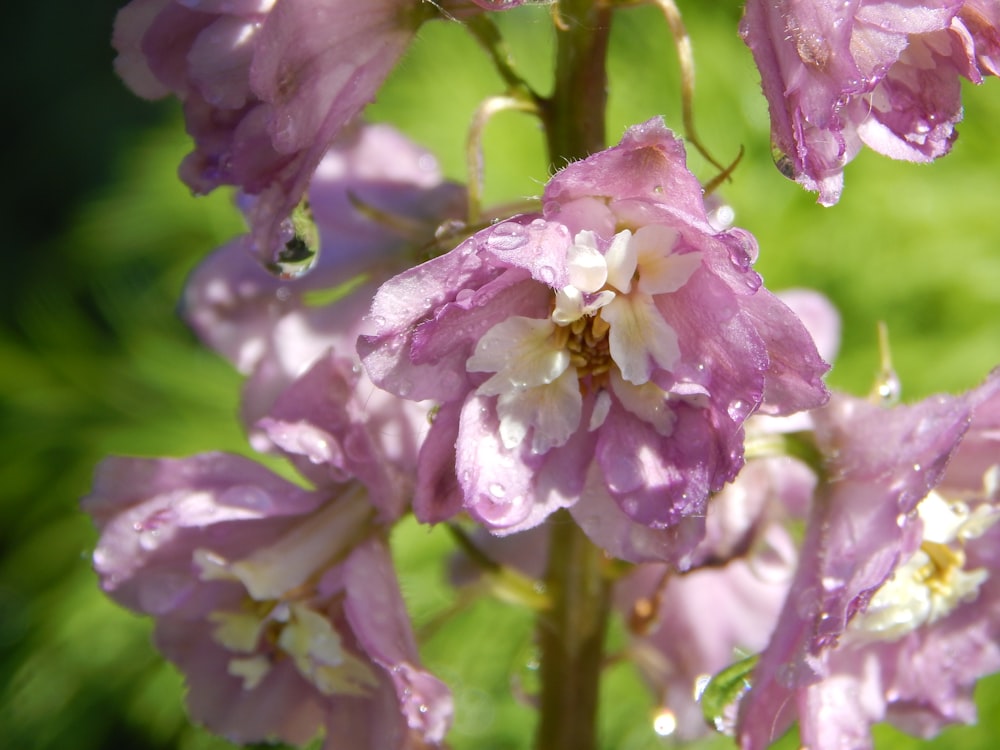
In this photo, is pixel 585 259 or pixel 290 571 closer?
pixel 585 259

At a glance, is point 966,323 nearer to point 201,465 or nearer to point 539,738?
point 539,738

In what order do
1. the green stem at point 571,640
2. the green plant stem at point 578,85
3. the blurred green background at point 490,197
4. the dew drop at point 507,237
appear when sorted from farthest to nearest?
the blurred green background at point 490,197, the green stem at point 571,640, the green plant stem at point 578,85, the dew drop at point 507,237

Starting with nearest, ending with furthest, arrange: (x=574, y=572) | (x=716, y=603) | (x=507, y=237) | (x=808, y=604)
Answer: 1. (x=507, y=237)
2. (x=808, y=604)
3. (x=574, y=572)
4. (x=716, y=603)

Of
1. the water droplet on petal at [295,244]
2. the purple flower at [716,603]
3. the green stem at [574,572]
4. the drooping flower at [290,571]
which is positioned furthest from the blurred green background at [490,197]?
the water droplet on petal at [295,244]

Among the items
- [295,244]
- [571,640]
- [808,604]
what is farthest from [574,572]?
[295,244]

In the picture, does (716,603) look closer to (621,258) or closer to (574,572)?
(574,572)

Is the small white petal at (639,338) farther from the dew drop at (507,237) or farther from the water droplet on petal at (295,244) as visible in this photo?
the water droplet on petal at (295,244)

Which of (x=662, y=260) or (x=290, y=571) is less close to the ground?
(x=662, y=260)
